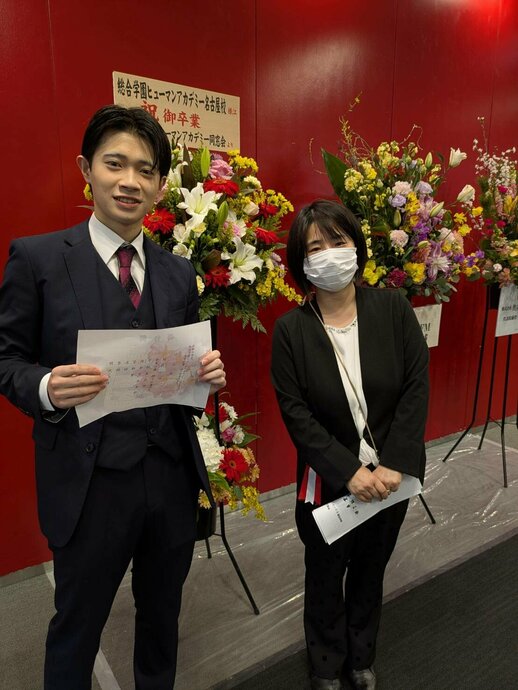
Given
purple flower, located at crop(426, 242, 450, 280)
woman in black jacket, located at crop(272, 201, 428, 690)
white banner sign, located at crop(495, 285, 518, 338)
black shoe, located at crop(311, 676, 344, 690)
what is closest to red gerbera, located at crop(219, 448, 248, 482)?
woman in black jacket, located at crop(272, 201, 428, 690)

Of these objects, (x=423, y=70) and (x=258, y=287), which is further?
(x=423, y=70)

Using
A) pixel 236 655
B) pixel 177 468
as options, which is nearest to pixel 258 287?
pixel 177 468

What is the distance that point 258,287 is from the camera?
1.70 m

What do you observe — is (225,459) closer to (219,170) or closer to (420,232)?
(219,170)

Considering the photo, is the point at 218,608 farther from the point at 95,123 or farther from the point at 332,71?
the point at 332,71

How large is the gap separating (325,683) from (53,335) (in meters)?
1.39

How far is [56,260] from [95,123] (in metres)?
0.31

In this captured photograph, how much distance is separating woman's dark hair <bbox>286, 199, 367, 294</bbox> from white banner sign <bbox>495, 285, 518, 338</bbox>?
1.81 meters

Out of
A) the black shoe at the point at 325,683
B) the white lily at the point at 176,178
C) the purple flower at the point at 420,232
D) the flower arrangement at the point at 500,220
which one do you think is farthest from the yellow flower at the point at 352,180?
the black shoe at the point at 325,683

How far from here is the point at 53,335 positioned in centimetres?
103

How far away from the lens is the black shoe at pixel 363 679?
156 centimetres

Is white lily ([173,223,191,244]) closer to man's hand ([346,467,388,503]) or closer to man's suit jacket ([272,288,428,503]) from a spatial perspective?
man's suit jacket ([272,288,428,503])

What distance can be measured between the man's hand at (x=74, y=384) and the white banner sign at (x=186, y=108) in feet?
4.67

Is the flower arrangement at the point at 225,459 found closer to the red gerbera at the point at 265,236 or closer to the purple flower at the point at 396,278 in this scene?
the red gerbera at the point at 265,236
